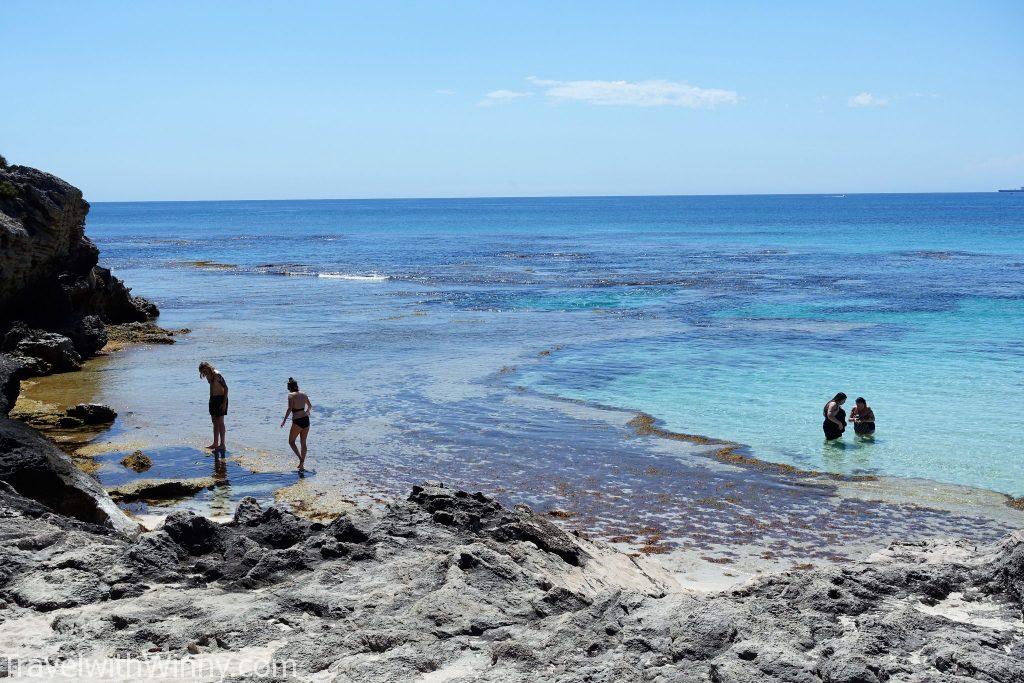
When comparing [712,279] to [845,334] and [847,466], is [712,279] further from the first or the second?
[847,466]

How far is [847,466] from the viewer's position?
14406 millimetres

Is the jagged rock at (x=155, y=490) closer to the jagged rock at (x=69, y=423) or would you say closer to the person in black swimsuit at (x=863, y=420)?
the jagged rock at (x=69, y=423)

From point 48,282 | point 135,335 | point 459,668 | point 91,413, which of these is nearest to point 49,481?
point 459,668

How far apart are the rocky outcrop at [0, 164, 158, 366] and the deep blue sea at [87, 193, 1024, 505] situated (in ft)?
5.22

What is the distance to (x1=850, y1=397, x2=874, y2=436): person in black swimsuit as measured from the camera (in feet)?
52.4

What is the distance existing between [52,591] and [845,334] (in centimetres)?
2446

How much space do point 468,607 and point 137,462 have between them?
869 centimetres

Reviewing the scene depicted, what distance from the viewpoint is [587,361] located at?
2391cm

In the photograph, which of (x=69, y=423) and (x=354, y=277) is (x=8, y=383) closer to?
(x=69, y=423)

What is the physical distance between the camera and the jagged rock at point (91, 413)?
1622 centimetres

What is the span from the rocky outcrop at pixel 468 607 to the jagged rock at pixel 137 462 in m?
5.25

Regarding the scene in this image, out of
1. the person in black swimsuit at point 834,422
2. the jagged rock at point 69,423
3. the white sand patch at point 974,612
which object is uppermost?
the white sand patch at point 974,612

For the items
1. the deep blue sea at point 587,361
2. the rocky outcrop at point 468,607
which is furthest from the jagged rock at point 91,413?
the rocky outcrop at point 468,607

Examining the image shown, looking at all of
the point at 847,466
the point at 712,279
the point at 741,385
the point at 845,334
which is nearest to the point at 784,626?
the point at 847,466
